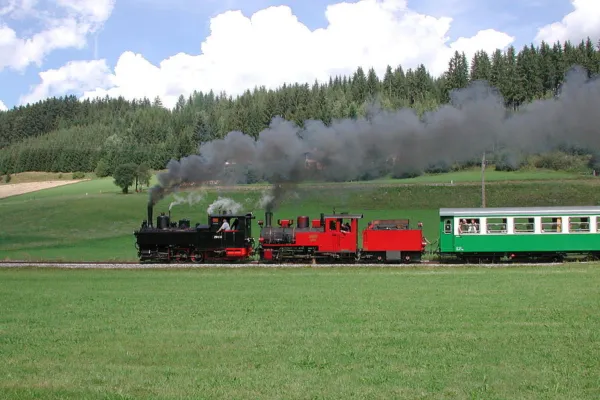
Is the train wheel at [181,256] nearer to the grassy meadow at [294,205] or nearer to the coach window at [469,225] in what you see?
the grassy meadow at [294,205]

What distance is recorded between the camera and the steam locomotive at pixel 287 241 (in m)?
35.8

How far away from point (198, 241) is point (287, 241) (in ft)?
18.5

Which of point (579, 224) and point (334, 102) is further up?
point (334, 102)

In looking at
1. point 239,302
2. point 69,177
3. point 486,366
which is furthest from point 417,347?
point 69,177

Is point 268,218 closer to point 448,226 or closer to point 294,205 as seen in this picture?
point 448,226

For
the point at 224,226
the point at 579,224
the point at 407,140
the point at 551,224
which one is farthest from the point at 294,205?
the point at 579,224

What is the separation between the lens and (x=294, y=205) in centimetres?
6556

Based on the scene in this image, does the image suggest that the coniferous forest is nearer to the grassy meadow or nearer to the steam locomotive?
the grassy meadow

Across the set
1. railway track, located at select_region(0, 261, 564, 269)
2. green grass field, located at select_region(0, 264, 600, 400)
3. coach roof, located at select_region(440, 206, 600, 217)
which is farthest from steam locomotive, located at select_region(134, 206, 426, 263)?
green grass field, located at select_region(0, 264, 600, 400)

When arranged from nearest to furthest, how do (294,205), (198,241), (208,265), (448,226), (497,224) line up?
(497,224) < (448,226) < (208,265) < (198,241) < (294,205)

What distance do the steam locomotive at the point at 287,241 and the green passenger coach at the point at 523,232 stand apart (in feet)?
7.73

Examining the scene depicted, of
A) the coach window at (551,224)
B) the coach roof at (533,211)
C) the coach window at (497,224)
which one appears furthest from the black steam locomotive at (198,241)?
the coach window at (551,224)

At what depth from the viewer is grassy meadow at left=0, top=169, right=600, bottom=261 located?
195 ft

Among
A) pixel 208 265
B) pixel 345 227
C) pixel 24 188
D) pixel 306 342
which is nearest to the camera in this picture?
pixel 306 342
